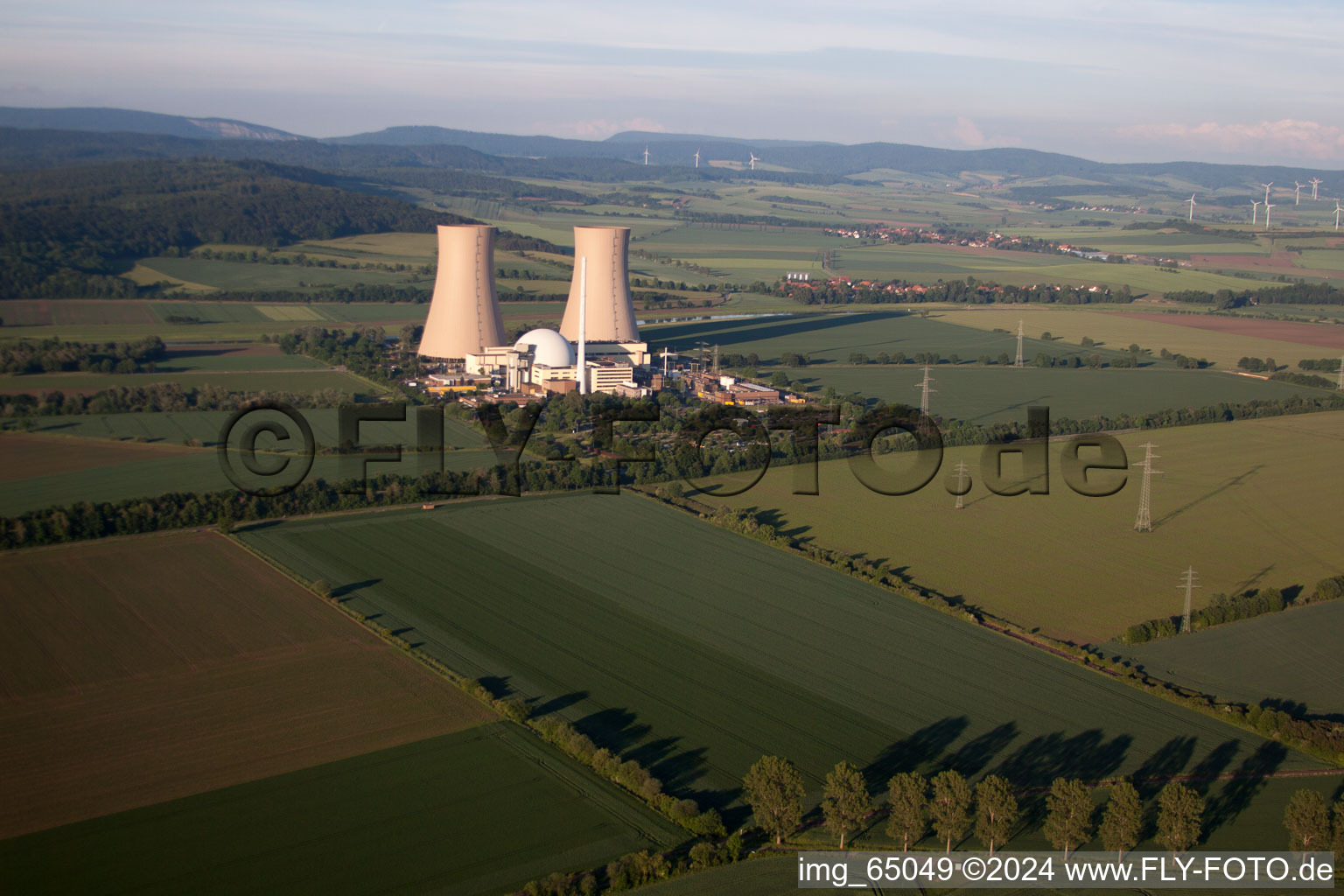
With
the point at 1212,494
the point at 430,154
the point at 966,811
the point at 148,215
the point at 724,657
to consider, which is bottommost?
the point at 966,811

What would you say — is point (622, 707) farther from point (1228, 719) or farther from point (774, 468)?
point (774, 468)

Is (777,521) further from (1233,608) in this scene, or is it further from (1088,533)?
(1233,608)

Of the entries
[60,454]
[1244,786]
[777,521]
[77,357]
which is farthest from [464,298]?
A: [1244,786]

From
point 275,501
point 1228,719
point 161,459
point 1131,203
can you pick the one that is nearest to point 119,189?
point 161,459

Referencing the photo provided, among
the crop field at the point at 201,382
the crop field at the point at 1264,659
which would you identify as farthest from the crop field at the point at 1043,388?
the crop field at the point at 201,382

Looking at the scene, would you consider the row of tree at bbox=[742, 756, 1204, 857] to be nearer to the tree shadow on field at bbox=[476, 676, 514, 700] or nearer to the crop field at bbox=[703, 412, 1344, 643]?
the tree shadow on field at bbox=[476, 676, 514, 700]
